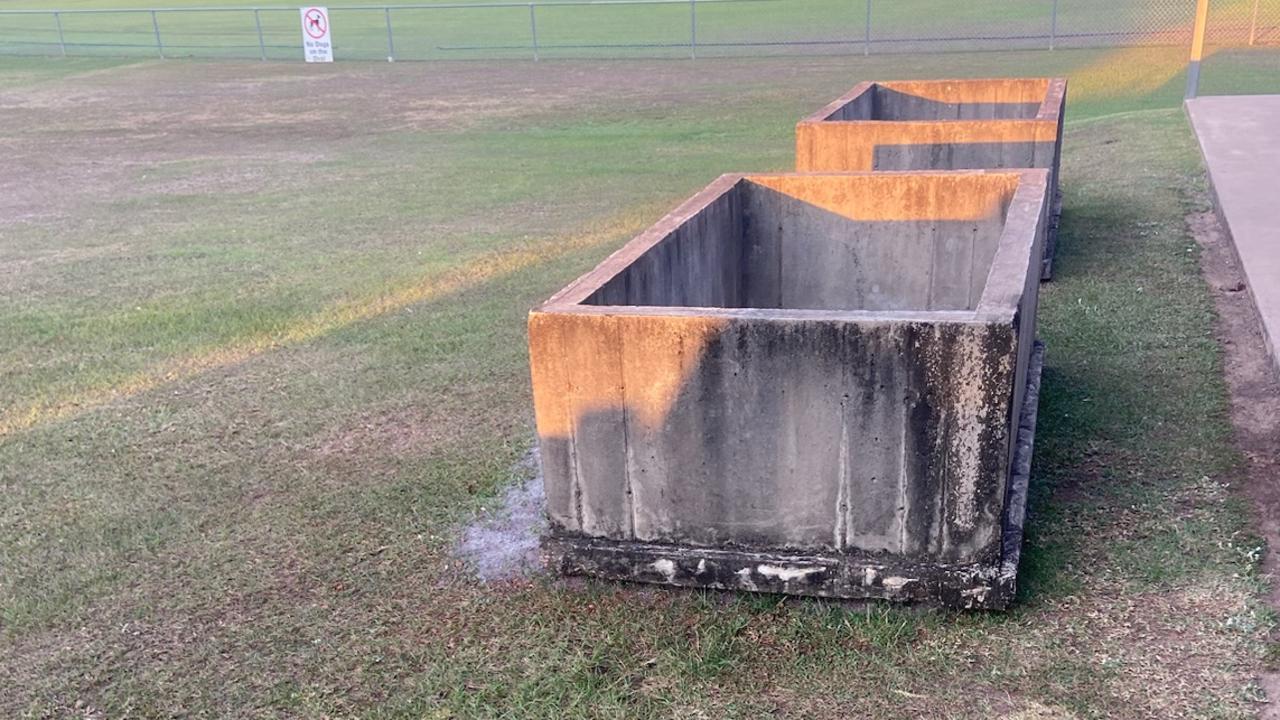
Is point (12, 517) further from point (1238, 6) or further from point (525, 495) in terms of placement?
point (1238, 6)

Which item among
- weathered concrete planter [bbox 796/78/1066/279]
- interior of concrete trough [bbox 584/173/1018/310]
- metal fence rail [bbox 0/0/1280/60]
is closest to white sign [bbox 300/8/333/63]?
metal fence rail [bbox 0/0/1280/60]

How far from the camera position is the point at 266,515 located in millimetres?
5281

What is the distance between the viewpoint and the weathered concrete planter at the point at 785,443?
13.0 ft

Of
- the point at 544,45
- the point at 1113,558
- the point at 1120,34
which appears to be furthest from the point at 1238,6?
the point at 1113,558

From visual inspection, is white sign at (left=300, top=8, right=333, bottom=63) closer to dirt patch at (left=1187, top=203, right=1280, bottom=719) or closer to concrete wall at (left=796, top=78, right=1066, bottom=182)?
concrete wall at (left=796, top=78, right=1066, bottom=182)

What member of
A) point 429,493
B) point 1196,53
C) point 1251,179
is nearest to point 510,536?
point 429,493

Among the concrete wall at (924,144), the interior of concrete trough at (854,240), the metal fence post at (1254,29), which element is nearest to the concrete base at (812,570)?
the interior of concrete trough at (854,240)

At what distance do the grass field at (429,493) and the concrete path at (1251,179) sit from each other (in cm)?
35

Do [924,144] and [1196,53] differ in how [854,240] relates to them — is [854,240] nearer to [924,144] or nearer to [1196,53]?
[924,144]

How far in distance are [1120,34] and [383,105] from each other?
1770cm

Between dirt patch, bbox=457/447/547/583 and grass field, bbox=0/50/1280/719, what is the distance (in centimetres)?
9

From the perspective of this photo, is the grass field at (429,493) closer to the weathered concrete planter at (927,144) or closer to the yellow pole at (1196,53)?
the weathered concrete planter at (927,144)

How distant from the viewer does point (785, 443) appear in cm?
416

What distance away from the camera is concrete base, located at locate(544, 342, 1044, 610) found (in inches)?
163
